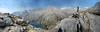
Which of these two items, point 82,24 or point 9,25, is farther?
point 9,25

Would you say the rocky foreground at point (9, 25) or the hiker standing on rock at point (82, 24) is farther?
Result: the rocky foreground at point (9, 25)

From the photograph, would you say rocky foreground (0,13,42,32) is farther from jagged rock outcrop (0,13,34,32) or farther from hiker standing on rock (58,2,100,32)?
hiker standing on rock (58,2,100,32)

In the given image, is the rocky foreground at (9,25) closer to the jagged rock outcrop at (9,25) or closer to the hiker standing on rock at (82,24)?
the jagged rock outcrop at (9,25)

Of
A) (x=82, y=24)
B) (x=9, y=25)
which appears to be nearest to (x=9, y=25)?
(x=9, y=25)

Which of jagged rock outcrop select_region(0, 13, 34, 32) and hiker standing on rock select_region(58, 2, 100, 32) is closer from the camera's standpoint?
hiker standing on rock select_region(58, 2, 100, 32)

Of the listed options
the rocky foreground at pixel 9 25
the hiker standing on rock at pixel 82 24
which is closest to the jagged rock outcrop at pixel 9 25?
the rocky foreground at pixel 9 25

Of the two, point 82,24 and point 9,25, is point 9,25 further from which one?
point 82,24

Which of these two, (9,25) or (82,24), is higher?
(9,25)

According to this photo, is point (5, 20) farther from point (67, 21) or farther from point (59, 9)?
point (59, 9)

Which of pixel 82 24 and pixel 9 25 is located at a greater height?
pixel 9 25

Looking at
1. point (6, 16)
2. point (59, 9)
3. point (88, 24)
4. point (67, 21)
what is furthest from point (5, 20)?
point (59, 9)

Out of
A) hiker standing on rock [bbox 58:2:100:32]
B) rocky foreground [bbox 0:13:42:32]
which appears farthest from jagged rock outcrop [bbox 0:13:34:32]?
hiker standing on rock [bbox 58:2:100:32]

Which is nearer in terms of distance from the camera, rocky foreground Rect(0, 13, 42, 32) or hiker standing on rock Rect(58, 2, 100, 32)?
hiker standing on rock Rect(58, 2, 100, 32)
